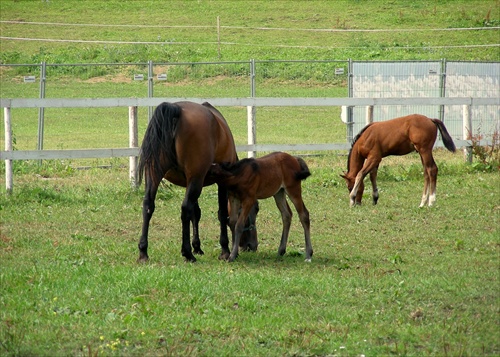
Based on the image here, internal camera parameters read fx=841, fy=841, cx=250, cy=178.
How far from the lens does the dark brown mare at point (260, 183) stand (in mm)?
9766

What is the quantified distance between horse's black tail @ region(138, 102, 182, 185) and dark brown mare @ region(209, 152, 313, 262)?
627 millimetres

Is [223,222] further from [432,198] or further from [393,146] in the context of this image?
[393,146]

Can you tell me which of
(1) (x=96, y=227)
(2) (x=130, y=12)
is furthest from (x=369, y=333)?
(2) (x=130, y=12)

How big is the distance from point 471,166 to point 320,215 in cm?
567

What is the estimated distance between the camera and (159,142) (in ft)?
30.6

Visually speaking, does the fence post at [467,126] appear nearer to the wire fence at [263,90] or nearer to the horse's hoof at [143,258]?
the wire fence at [263,90]

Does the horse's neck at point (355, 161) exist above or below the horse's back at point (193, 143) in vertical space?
below

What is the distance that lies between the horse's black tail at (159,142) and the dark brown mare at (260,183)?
2.06ft

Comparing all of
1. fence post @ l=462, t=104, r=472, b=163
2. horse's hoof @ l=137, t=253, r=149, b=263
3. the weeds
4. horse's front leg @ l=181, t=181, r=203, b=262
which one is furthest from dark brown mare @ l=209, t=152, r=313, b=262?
fence post @ l=462, t=104, r=472, b=163

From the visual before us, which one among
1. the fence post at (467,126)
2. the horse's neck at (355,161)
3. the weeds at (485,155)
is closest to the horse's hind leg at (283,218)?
the horse's neck at (355,161)

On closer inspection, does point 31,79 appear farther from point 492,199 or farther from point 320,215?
point 492,199

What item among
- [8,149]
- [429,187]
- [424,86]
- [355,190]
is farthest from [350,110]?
[8,149]

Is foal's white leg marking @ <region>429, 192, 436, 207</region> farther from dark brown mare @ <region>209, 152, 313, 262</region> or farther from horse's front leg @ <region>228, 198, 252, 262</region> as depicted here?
horse's front leg @ <region>228, 198, 252, 262</region>

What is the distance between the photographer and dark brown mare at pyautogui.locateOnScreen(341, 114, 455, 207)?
14.3m
